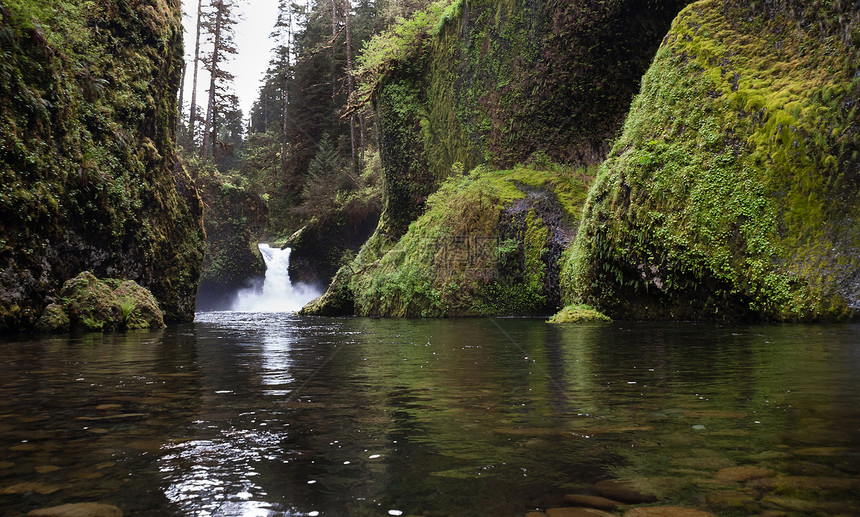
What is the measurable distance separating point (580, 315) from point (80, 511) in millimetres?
10412

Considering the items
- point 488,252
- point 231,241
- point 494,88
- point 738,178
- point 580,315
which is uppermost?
point 494,88

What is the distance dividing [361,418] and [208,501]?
3.64 feet

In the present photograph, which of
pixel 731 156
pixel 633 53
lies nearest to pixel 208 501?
pixel 731 156

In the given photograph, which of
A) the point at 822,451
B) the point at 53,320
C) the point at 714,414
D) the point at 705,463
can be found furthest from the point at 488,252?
the point at 705,463

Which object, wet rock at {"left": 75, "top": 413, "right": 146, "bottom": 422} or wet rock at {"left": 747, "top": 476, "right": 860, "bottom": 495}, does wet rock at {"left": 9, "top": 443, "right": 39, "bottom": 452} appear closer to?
wet rock at {"left": 75, "top": 413, "right": 146, "bottom": 422}

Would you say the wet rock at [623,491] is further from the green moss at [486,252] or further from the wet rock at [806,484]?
the green moss at [486,252]

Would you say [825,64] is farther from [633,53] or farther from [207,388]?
[207,388]

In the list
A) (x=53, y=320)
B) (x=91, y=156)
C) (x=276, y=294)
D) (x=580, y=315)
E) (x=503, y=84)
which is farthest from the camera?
(x=276, y=294)

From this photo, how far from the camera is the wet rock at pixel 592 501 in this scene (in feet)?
4.39

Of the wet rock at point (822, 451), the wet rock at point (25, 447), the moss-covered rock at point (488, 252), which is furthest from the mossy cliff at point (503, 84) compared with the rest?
the wet rock at point (25, 447)

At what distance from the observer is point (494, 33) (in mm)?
18797

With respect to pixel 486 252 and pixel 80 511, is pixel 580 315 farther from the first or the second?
pixel 80 511

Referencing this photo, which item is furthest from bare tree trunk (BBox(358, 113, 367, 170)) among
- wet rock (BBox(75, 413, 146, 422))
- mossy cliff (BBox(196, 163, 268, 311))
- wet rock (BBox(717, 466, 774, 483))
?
wet rock (BBox(717, 466, 774, 483))

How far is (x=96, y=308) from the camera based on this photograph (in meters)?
9.77
